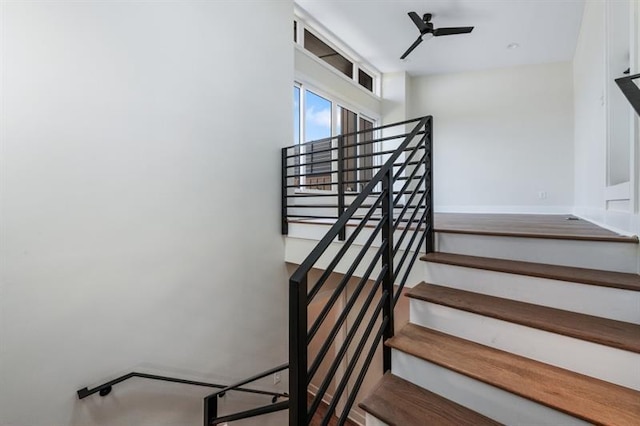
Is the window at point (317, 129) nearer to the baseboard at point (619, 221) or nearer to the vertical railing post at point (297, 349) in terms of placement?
the baseboard at point (619, 221)

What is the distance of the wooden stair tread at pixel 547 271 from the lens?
4.69ft

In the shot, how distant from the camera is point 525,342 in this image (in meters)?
1.42

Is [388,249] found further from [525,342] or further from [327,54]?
[327,54]

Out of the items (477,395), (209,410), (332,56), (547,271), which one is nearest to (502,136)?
(332,56)

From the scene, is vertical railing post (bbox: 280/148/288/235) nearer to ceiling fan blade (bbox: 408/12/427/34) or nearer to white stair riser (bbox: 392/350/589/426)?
white stair riser (bbox: 392/350/589/426)

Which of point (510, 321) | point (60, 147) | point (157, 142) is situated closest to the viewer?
point (510, 321)

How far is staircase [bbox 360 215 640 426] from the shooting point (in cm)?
118

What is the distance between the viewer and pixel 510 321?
4.76 ft

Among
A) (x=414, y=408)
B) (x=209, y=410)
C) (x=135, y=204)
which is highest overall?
(x=135, y=204)

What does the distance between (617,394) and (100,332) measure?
9.42 ft

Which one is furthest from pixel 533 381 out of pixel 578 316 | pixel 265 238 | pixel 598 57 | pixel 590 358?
pixel 598 57

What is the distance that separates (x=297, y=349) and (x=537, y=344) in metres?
1.15

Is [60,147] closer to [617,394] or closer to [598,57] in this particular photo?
[617,394]

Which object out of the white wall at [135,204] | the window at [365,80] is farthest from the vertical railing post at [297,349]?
the window at [365,80]
